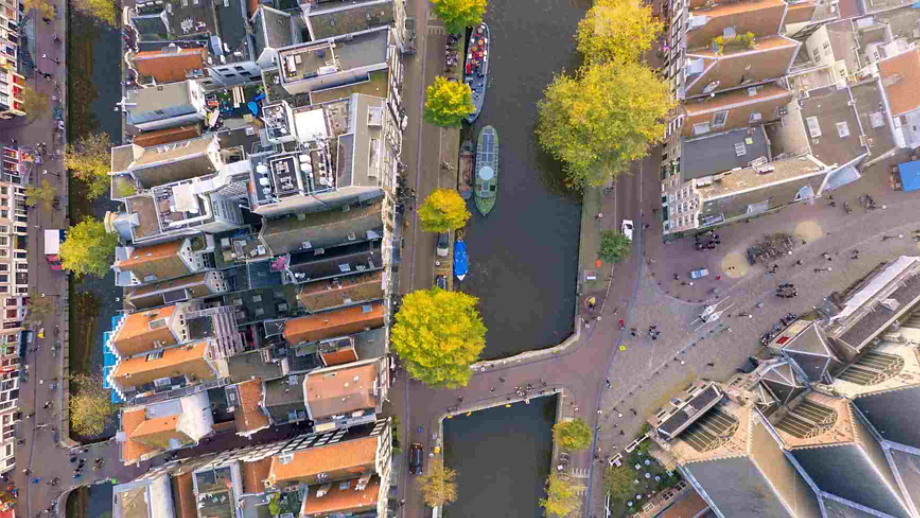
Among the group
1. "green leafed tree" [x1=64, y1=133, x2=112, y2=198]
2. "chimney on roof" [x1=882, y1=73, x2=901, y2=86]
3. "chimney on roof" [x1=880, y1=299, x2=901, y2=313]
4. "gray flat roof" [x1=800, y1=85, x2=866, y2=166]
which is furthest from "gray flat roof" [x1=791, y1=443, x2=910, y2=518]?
"green leafed tree" [x1=64, y1=133, x2=112, y2=198]

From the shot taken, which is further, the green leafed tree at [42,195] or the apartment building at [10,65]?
the green leafed tree at [42,195]

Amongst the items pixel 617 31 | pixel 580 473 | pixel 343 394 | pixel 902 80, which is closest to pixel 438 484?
pixel 343 394

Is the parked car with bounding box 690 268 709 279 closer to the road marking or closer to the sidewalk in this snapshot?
the road marking

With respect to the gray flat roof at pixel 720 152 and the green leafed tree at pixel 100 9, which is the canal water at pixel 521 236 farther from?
the green leafed tree at pixel 100 9

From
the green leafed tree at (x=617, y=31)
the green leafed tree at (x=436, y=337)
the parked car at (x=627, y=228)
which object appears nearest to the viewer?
the green leafed tree at (x=436, y=337)

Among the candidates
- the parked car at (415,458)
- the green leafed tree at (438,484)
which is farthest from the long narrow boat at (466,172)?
the green leafed tree at (438,484)

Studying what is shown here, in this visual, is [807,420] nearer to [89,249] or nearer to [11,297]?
[89,249]
